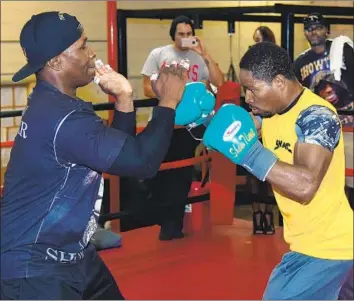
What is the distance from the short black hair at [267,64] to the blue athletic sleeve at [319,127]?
5.5 inches

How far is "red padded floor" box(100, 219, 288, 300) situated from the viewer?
3.47 metres

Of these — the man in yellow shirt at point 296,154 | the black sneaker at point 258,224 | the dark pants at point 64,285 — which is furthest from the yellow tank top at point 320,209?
the black sneaker at point 258,224

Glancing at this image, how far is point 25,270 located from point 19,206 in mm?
178

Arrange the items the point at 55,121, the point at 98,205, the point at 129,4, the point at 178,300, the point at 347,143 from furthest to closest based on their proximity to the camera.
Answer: the point at 347,143
the point at 129,4
the point at 178,300
the point at 98,205
the point at 55,121

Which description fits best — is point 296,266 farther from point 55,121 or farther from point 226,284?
point 226,284

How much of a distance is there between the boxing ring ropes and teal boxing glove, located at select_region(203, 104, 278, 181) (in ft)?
6.41

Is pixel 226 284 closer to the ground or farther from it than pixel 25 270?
closer to the ground

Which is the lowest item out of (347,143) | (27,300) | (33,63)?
(347,143)

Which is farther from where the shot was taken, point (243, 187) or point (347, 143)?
point (347, 143)

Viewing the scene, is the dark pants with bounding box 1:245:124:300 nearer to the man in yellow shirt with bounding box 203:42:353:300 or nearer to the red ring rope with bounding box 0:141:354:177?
the man in yellow shirt with bounding box 203:42:353:300

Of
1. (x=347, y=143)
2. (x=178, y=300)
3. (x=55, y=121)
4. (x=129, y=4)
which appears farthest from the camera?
(x=347, y=143)

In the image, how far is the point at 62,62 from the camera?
2.01 metres

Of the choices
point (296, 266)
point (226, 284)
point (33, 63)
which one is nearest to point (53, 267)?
point (33, 63)

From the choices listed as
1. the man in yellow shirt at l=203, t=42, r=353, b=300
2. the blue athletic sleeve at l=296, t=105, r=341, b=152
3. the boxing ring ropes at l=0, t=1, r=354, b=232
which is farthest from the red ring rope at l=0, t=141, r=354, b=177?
Result: the blue athletic sleeve at l=296, t=105, r=341, b=152
